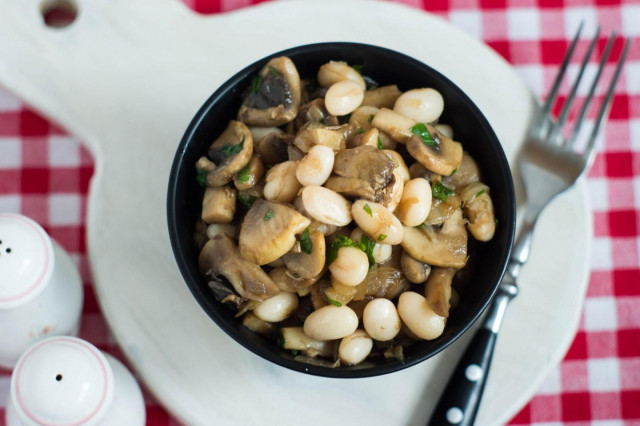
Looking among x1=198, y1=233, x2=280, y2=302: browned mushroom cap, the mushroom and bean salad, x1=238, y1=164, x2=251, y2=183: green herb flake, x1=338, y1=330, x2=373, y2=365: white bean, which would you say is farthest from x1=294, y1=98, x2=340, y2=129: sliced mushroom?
x1=338, y1=330, x2=373, y2=365: white bean

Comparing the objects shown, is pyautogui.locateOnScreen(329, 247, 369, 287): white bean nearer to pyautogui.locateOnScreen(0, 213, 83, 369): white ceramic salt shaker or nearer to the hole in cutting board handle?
pyautogui.locateOnScreen(0, 213, 83, 369): white ceramic salt shaker

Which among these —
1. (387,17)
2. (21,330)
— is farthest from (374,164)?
(21,330)

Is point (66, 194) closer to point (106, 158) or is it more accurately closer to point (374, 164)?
point (106, 158)

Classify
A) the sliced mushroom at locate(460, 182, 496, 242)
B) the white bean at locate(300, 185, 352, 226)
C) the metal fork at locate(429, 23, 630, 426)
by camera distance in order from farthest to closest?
the metal fork at locate(429, 23, 630, 426) < the sliced mushroom at locate(460, 182, 496, 242) < the white bean at locate(300, 185, 352, 226)

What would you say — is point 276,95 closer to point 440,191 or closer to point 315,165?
point 315,165

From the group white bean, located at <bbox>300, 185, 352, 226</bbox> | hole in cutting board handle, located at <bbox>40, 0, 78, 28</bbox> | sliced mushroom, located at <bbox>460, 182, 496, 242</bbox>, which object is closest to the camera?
white bean, located at <bbox>300, 185, 352, 226</bbox>

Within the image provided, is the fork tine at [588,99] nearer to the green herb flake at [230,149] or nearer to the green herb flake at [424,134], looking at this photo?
the green herb flake at [424,134]
